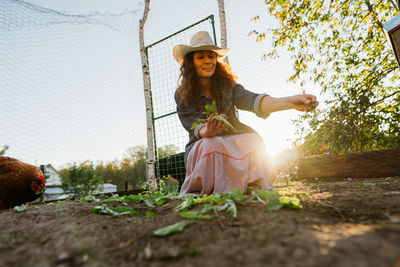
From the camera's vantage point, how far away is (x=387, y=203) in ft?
3.76

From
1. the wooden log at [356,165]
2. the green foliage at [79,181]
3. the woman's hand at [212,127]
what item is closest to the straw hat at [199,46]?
the woman's hand at [212,127]

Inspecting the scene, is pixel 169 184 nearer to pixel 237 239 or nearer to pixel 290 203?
pixel 290 203

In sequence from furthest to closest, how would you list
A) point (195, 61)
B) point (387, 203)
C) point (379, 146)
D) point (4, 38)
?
point (4, 38), point (379, 146), point (195, 61), point (387, 203)

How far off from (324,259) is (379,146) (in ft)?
15.4

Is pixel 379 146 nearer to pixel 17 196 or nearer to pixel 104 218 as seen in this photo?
pixel 104 218

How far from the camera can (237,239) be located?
859mm

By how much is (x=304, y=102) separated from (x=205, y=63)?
1171mm

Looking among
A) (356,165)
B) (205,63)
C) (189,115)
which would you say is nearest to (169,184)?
(189,115)

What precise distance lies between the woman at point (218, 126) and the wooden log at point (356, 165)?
1512 millimetres

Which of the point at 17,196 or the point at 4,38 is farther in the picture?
the point at 4,38

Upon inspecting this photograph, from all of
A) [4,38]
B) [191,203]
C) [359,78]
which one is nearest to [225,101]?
[191,203]

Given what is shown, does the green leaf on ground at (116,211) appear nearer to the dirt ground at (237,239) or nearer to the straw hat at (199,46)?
the dirt ground at (237,239)

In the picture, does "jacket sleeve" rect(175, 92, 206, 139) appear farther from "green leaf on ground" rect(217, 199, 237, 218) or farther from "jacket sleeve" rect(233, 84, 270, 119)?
"green leaf on ground" rect(217, 199, 237, 218)

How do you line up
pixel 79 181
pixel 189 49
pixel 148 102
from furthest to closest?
pixel 79 181 → pixel 148 102 → pixel 189 49
